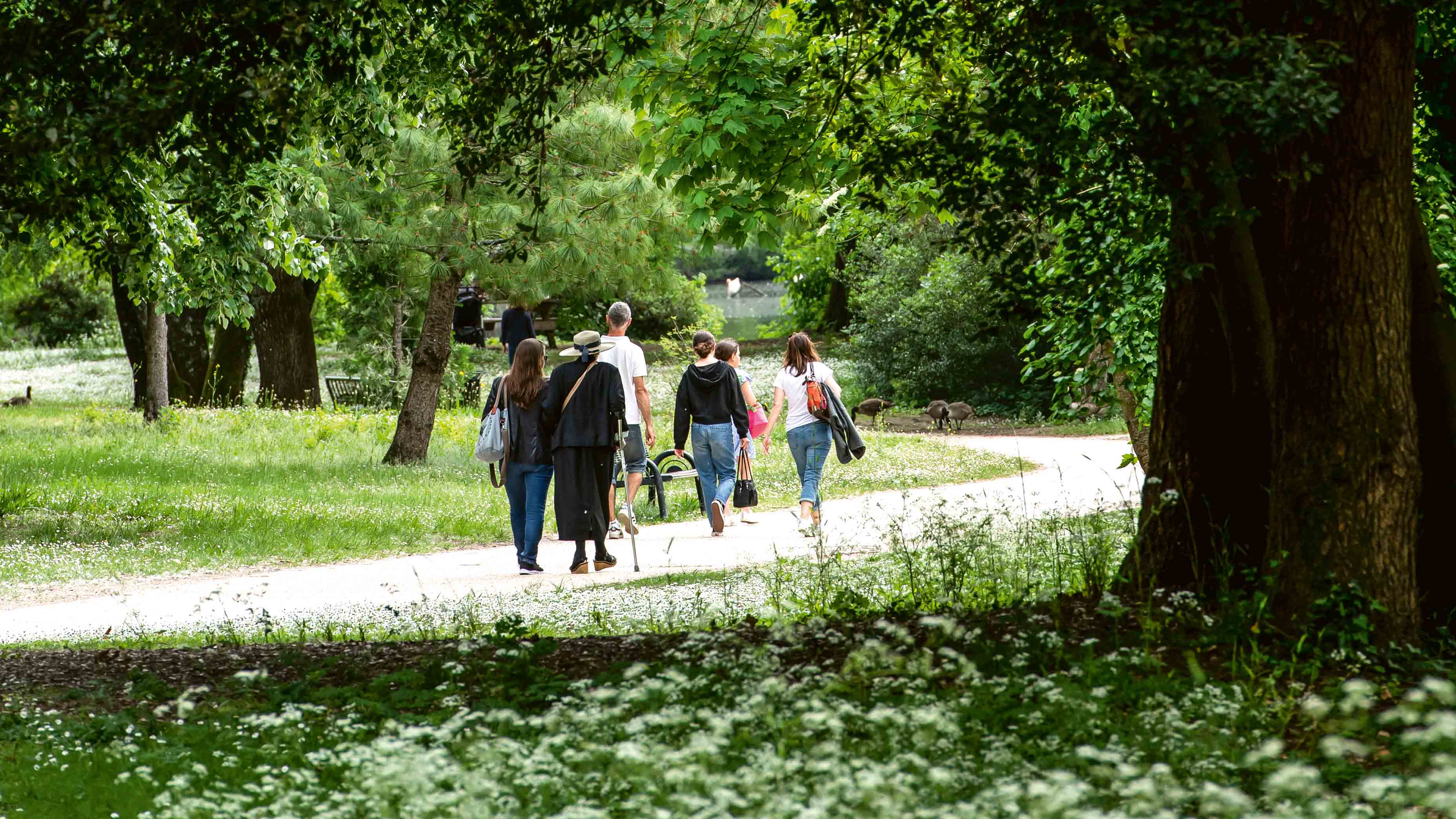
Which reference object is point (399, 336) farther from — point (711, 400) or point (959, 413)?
point (711, 400)

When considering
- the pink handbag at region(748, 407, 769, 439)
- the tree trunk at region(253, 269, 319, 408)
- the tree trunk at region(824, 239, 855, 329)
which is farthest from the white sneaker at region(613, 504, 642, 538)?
the tree trunk at region(824, 239, 855, 329)

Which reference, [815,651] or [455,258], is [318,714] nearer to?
[815,651]

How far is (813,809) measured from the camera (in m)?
3.27

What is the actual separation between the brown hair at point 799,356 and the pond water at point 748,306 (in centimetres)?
3143

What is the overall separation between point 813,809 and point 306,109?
16.4 ft

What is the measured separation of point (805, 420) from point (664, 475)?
8.47 ft

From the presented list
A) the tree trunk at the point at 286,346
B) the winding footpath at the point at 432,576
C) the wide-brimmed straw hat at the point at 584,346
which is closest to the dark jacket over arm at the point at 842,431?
the winding footpath at the point at 432,576

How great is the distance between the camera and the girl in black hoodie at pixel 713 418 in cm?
1158

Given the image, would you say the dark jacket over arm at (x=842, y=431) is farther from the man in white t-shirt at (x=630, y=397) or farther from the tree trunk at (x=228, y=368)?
the tree trunk at (x=228, y=368)

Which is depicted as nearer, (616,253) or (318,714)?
(318,714)

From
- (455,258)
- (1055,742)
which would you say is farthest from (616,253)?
(1055,742)

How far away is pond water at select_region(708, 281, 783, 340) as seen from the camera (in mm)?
58812

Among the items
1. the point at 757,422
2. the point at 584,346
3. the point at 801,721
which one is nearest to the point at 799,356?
the point at 757,422

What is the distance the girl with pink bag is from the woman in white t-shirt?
1.43 feet
